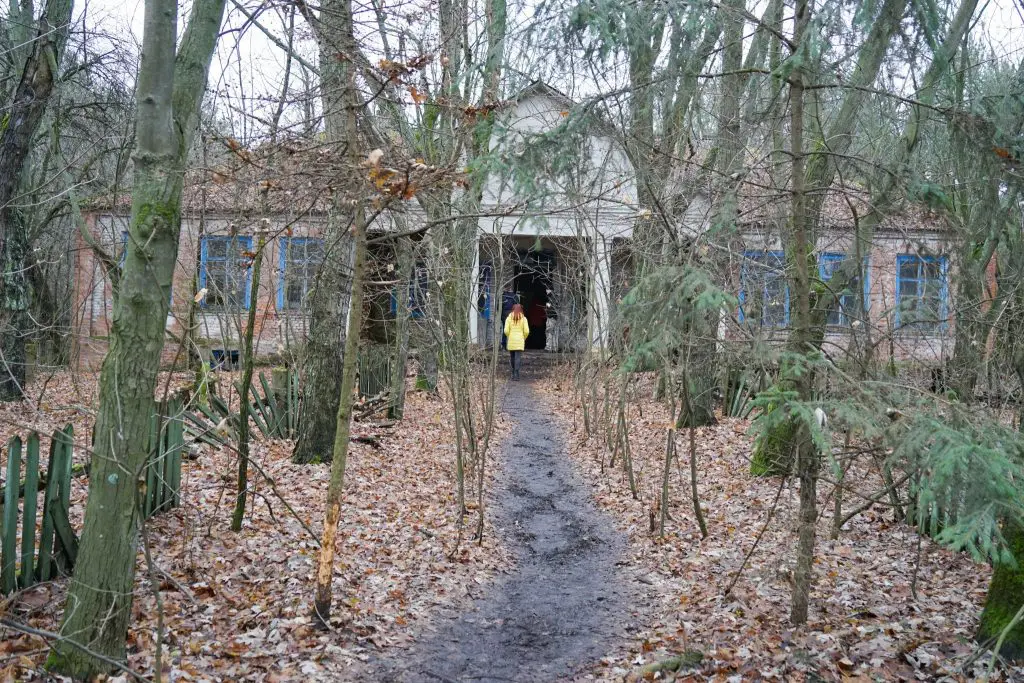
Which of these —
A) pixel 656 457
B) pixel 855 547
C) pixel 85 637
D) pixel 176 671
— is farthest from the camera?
pixel 656 457

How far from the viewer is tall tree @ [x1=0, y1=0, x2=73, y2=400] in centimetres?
865

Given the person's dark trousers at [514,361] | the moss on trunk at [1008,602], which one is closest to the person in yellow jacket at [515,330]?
the person's dark trousers at [514,361]

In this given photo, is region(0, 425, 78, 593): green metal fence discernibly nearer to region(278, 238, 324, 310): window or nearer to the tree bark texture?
region(278, 238, 324, 310): window

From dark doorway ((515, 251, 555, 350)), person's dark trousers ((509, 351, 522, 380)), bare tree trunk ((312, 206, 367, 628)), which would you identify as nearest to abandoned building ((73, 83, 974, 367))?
bare tree trunk ((312, 206, 367, 628))

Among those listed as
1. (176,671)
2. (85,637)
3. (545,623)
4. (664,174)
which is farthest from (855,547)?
(85,637)

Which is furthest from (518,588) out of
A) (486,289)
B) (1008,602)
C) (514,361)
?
(514,361)

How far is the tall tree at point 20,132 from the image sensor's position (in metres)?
8.65

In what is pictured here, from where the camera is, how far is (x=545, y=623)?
6.25 m

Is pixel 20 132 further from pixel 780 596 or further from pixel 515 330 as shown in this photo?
pixel 515 330

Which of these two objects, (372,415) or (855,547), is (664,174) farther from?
(372,415)

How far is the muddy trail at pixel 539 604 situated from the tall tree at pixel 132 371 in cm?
180

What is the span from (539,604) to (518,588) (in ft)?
1.42

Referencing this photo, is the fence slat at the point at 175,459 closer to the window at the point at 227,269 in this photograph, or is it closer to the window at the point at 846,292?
the window at the point at 227,269

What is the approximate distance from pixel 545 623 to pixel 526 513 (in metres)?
3.03
